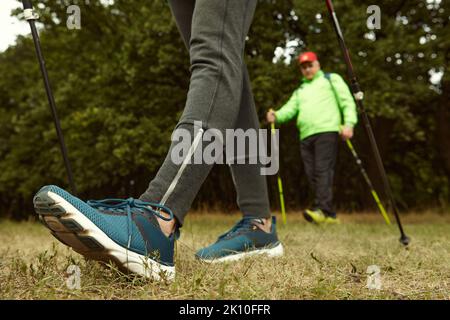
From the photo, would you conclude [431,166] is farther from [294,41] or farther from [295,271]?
[295,271]

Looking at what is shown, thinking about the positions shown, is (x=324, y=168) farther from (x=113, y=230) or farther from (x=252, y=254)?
(x=113, y=230)

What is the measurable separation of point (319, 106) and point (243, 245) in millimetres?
4724

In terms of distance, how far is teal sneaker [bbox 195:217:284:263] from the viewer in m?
2.29

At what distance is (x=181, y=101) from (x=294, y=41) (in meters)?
2.72

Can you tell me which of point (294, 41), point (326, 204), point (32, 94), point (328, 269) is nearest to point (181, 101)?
point (294, 41)

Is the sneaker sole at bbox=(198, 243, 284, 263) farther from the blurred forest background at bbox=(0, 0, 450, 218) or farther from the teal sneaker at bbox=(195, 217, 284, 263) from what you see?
the blurred forest background at bbox=(0, 0, 450, 218)

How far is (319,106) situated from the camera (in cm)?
685

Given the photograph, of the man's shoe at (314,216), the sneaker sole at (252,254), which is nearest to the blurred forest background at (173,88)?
the man's shoe at (314,216)

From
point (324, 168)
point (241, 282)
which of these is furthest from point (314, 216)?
point (241, 282)

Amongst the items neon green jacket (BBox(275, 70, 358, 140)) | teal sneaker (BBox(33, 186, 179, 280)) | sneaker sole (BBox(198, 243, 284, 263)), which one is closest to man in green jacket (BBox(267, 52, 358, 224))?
neon green jacket (BBox(275, 70, 358, 140))

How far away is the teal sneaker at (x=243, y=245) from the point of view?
229cm

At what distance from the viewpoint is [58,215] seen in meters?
1.43

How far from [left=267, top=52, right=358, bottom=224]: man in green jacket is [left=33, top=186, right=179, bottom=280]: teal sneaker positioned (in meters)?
5.06

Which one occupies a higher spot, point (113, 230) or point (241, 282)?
point (113, 230)
